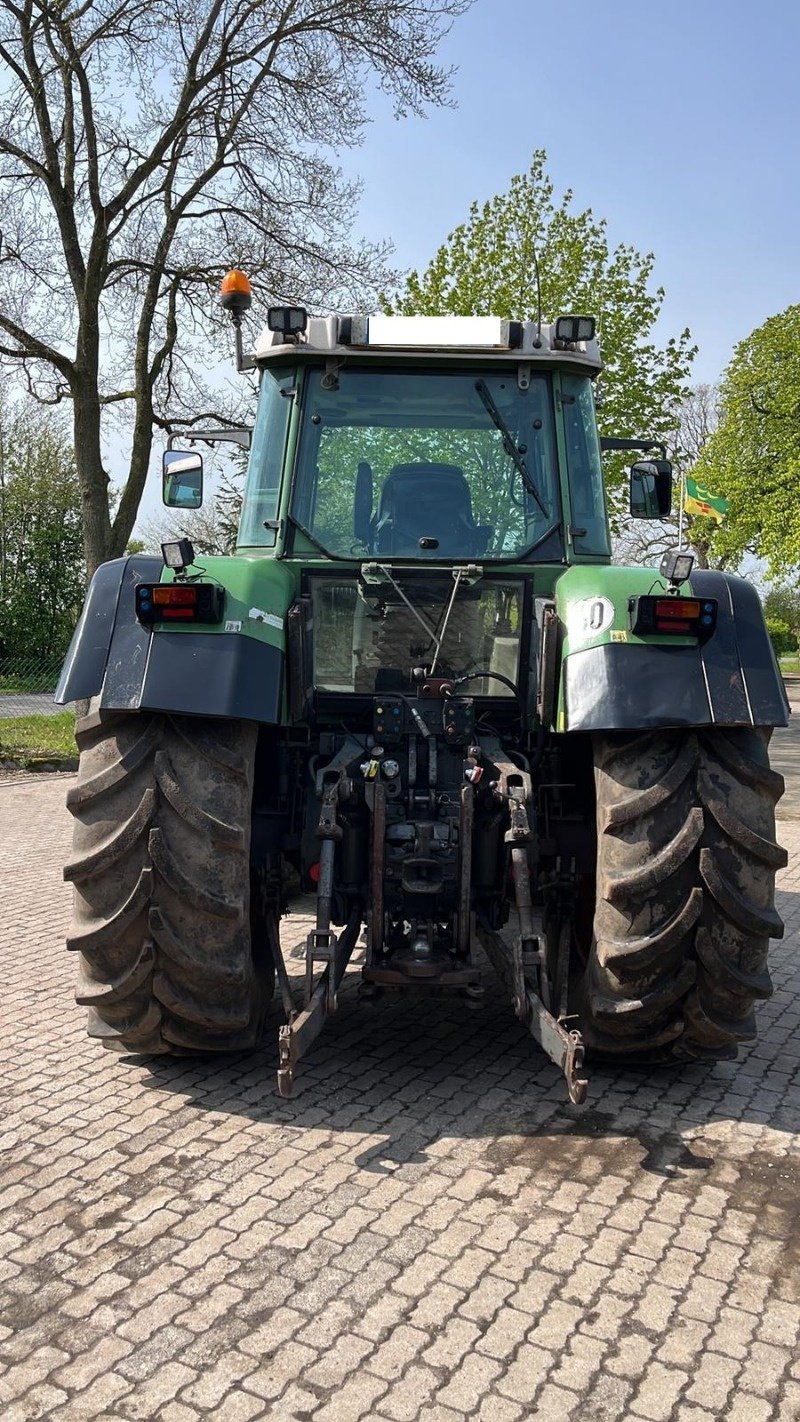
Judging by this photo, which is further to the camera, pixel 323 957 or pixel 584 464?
pixel 584 464

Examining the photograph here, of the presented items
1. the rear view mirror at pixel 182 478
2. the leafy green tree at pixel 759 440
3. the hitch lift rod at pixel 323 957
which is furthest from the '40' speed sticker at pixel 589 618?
the leafy green tree at pixel 759 440

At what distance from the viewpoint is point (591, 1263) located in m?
3.12

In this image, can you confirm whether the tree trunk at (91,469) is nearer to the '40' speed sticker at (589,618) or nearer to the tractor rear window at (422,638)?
the tractor rear window at (422,638)

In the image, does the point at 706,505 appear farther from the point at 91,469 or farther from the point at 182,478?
the point at 182,478

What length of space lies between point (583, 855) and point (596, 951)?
2.05 ft

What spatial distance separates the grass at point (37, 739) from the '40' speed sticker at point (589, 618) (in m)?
9.65

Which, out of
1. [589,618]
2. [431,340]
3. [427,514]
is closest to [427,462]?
[427,514]

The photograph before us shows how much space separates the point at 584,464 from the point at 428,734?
54.5 inches

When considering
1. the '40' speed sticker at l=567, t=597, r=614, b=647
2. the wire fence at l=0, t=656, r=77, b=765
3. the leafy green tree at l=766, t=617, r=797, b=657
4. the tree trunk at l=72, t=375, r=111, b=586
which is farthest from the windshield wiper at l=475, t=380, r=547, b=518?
the leafy green tree at l=766, t=617, r=797, b=657

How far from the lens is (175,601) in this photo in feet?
13.2

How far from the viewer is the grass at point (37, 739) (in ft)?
47.5

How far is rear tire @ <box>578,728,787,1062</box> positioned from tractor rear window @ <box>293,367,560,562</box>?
1170mm

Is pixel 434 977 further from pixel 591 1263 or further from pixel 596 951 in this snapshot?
pixel 591 1263

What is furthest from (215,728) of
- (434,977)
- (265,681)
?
(434,977)
